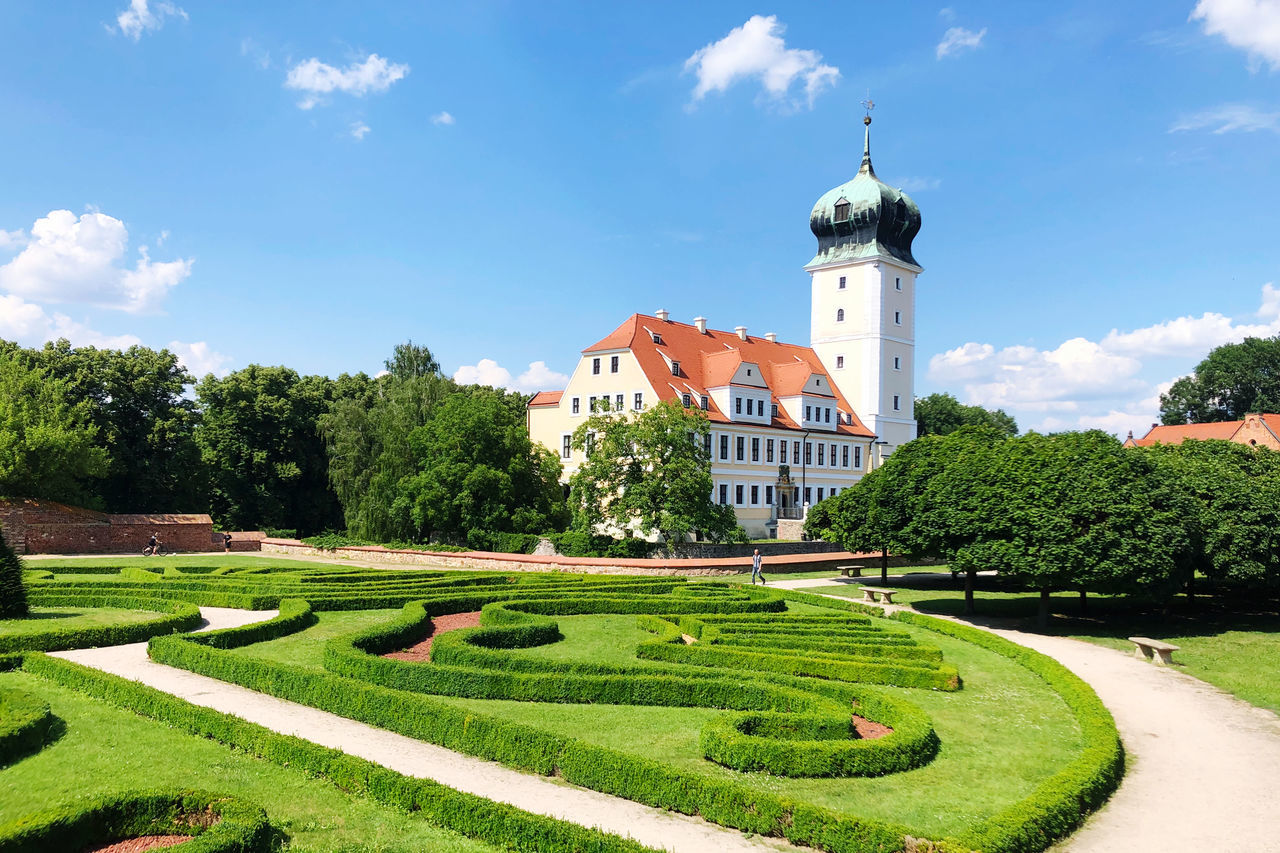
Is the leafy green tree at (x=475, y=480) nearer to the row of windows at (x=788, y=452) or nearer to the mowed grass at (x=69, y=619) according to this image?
the row of windows at (x=788, y=452)

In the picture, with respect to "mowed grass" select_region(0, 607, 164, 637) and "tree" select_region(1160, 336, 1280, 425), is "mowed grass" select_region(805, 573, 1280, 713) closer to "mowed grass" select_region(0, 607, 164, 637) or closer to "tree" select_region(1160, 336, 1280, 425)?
"mowed grass" select_region(0, 607, 164, 637)

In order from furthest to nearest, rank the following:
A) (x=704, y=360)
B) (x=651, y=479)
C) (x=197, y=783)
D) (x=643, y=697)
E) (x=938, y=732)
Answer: (x=704, y=360), (x=651, y=479), (x=643, y=697), (x=938, y=732), (x=197, y=783)

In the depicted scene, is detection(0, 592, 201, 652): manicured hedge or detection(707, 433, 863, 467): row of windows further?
detection(707, 433, 863, 467): row of windows

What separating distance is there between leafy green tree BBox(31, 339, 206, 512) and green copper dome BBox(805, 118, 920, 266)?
159 feet

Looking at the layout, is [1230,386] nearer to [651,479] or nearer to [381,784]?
[651,479]

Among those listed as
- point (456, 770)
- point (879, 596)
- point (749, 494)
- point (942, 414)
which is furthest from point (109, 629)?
point (942, 414)

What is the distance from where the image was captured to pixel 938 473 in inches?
1131

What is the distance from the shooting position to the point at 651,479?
138ft

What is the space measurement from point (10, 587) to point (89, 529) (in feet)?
86.8

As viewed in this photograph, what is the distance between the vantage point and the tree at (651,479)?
41.7 metres

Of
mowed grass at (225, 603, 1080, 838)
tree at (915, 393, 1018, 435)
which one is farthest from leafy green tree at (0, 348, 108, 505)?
tree at (915, 393, 1018, 435)

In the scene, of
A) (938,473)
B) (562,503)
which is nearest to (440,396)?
(562,503)

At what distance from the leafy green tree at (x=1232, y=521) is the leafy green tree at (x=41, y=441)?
49.3 meters

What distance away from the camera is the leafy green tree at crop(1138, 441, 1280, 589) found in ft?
80.8
